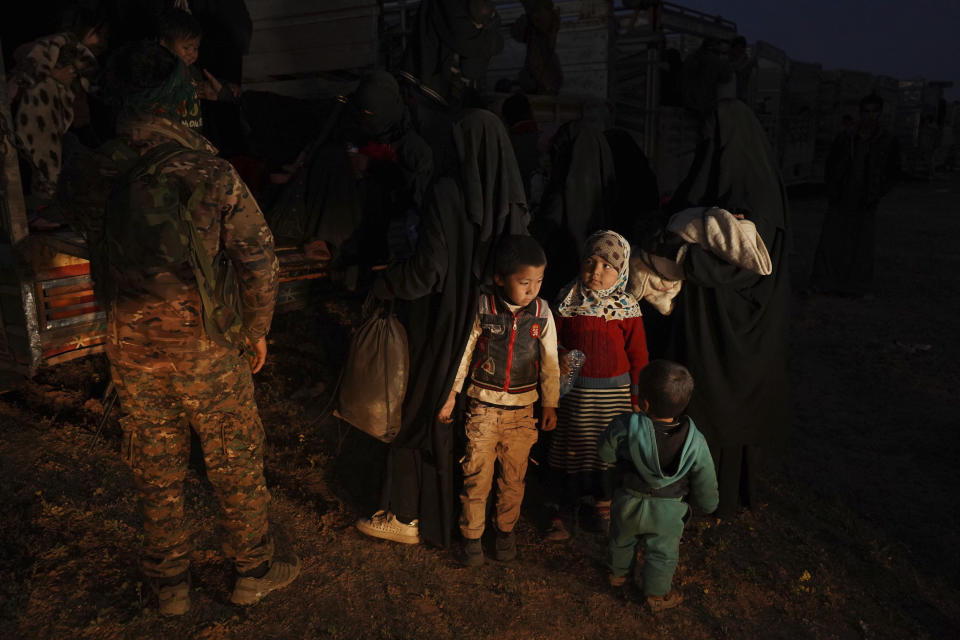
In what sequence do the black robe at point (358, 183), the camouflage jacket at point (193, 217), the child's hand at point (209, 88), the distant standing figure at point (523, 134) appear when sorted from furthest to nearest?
the child's hand at point (209, 88) < the distant standing figure at point (523, 134) < the black robe at point (358, 183) < the camouflage jacket at point (193, 217)

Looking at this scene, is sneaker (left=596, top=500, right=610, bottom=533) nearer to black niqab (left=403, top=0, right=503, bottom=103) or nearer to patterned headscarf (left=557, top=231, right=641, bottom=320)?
patterned headscarf (left=557, top=231, right=641, bottom=320)

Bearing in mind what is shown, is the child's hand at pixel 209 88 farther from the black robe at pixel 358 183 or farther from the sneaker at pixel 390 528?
the sneaker at pixel 390 528

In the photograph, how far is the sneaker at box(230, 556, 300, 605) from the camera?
2730 millimetres

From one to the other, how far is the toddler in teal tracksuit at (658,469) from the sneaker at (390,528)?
1005 mm

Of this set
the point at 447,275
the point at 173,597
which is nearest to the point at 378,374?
the point at 447,275

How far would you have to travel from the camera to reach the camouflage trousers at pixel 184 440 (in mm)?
2377

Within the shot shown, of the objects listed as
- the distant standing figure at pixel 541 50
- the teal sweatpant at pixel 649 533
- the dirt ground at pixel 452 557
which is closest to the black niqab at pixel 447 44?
the distant standing figure at pixel 541 50

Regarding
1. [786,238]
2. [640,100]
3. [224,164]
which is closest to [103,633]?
[224,164]

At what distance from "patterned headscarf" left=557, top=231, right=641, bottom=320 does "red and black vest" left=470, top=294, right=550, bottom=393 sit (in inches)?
9.6

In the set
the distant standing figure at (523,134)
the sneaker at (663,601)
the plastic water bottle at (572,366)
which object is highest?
the distant standing figure at (523,134)

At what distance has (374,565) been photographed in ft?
10.3

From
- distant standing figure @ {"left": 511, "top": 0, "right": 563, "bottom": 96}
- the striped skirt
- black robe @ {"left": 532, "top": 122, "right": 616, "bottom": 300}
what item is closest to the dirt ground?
the striped skirt

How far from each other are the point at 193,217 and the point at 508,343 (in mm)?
1321

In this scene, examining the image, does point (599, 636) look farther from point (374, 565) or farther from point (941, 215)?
point (941, 215)
